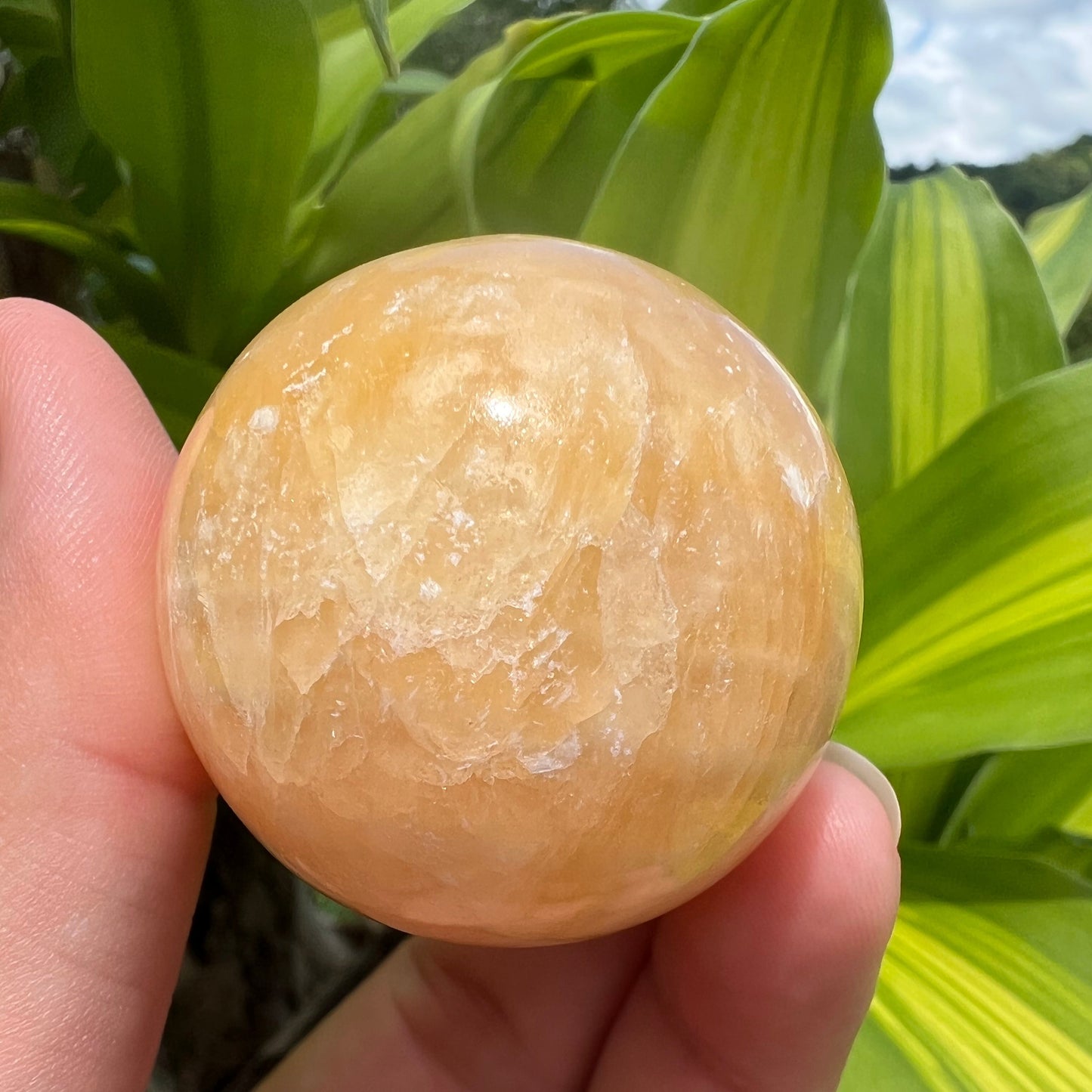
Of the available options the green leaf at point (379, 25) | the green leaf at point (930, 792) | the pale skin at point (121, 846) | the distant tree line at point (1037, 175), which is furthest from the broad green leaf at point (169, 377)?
the distant tree line at point (1037, 175)

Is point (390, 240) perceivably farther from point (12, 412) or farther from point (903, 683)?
point (903, 683)

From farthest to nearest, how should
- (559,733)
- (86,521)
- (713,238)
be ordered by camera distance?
(713,238) < (86,521) < (559,733)

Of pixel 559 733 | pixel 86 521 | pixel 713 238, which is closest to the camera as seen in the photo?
pixel 559 733

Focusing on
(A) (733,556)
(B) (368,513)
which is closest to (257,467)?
(B) (368,513)

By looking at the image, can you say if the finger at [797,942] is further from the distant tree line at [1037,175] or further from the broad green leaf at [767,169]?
the distant tree line at [1037,175]

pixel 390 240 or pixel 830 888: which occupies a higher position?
pixel 390 240

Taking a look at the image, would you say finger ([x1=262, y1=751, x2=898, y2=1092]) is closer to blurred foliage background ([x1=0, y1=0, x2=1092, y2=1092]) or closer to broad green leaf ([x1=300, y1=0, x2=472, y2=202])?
blurred foliage background ([x1=0, y1=0, x2=1092, y2=1092])
